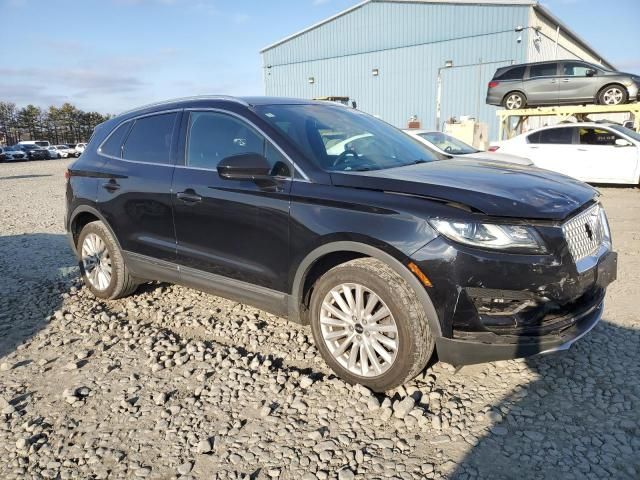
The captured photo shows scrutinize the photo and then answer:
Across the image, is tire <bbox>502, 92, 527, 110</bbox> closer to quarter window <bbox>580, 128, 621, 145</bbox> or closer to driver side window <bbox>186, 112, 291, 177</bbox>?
quarter window <bbox>580, 128, 621, 145</bbox>

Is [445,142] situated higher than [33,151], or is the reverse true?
[33,151]

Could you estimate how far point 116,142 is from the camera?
4402mm

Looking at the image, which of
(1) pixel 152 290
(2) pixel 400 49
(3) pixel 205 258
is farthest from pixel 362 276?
(2) pixel 400 49

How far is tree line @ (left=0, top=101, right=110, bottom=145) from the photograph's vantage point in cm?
6900

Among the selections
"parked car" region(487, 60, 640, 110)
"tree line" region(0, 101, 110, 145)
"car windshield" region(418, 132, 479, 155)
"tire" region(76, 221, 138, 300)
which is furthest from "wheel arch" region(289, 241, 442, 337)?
"tree line" region(0, 101, 110, 145)

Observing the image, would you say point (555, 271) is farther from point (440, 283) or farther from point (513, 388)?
point (513, 388)

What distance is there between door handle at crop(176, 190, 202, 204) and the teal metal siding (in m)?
23.6

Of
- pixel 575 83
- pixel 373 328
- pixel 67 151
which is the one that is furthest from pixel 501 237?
pixel 67 151

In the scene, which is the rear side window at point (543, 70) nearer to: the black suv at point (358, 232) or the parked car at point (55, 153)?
the black suv at point (358, 232)

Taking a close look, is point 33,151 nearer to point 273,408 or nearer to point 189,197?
point 189,197

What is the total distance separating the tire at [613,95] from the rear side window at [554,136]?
Result: 4.33 metres

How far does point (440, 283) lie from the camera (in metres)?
2.48

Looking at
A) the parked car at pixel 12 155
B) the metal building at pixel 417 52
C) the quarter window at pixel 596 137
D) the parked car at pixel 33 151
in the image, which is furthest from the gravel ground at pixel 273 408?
the parked car at pixel 33 151

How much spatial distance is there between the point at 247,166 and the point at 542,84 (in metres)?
15.0
